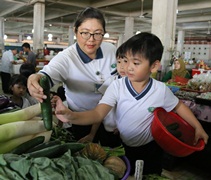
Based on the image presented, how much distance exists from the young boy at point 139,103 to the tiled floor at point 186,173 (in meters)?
1.94

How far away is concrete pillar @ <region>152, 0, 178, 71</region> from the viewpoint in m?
7.06

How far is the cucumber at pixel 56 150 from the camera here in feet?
3.10

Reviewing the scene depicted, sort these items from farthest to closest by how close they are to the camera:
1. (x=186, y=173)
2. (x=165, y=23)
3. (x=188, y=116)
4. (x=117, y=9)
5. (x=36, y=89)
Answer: (x=117, y=9)
(x=165, y=23)
(x=186, y=173)
(x=188, y=116)
(x=36, y=89)

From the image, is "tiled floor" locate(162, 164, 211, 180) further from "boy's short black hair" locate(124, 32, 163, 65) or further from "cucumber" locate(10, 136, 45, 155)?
"cucumber" locate(10, 136, 45, 155)

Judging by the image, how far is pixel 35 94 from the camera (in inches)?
45.5

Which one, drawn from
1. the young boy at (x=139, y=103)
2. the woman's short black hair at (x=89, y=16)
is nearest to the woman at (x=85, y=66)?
the woman's short black hair at (x=89, y=16)

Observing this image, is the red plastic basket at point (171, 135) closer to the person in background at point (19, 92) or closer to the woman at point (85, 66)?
the woman at point (85, 66)

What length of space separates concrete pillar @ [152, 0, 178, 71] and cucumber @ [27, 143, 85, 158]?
647cm

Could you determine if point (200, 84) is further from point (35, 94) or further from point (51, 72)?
point (35, 94)

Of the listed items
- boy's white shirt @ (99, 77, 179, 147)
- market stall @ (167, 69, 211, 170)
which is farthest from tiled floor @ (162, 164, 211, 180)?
boy's white shirt @ (99, 77, 179, 147)

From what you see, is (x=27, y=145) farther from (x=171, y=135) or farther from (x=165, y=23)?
(x=165, y=23)

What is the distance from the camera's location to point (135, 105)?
1.56 m

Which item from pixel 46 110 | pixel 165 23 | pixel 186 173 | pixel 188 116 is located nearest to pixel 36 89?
pixel 46 110

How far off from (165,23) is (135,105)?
602 cm
